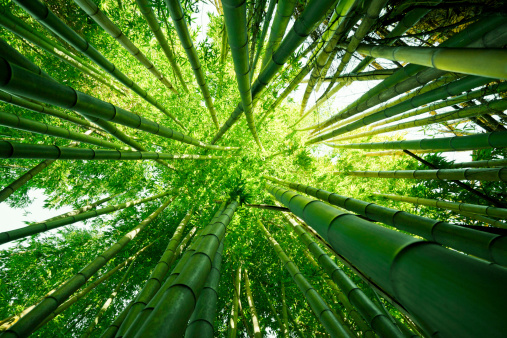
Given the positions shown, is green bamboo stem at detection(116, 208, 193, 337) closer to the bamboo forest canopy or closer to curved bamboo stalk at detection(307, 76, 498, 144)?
the bamboo forest canopy

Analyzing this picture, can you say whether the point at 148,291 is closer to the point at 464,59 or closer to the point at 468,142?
the point at 464,59

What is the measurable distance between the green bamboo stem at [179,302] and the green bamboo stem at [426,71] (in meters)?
2.79

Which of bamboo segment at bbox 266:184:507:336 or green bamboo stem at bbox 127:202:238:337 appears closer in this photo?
bamboo segment at bbox 266:184:507:336

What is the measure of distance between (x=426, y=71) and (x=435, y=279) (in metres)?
2.67

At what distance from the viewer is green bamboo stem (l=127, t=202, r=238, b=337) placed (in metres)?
0.95

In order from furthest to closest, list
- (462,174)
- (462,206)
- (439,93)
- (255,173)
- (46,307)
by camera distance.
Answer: (255,173) < (462,206) < (462,174) < (439,93) < (46,307)

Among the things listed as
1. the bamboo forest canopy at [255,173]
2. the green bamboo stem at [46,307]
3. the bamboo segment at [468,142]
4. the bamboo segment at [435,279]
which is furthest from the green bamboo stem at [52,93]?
the bamboo segment at [468,142]

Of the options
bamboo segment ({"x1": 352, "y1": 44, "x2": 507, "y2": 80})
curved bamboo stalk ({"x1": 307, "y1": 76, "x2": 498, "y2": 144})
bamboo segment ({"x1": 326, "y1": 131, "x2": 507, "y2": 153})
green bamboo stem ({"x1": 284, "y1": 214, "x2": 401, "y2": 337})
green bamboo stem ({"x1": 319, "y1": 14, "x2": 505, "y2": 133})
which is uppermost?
green bamboo stem ({"x1": 319, "y1": 14, "x2": 505, "y2": 133})

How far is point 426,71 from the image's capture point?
7.59ft

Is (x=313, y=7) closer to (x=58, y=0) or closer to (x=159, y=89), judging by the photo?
(x=159, y=89)

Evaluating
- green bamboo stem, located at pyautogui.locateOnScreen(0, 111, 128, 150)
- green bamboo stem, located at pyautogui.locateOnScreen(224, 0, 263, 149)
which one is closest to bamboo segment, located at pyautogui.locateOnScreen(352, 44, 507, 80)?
green bamboo stem, located at pyautogui.locateOnScreen(224, 0, 263, 149)

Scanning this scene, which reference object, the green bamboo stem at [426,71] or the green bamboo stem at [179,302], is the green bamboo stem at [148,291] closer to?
the green bamboo stem at [179,302]

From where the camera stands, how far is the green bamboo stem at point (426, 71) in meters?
1.66

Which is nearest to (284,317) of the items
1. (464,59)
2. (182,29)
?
(464,59)
